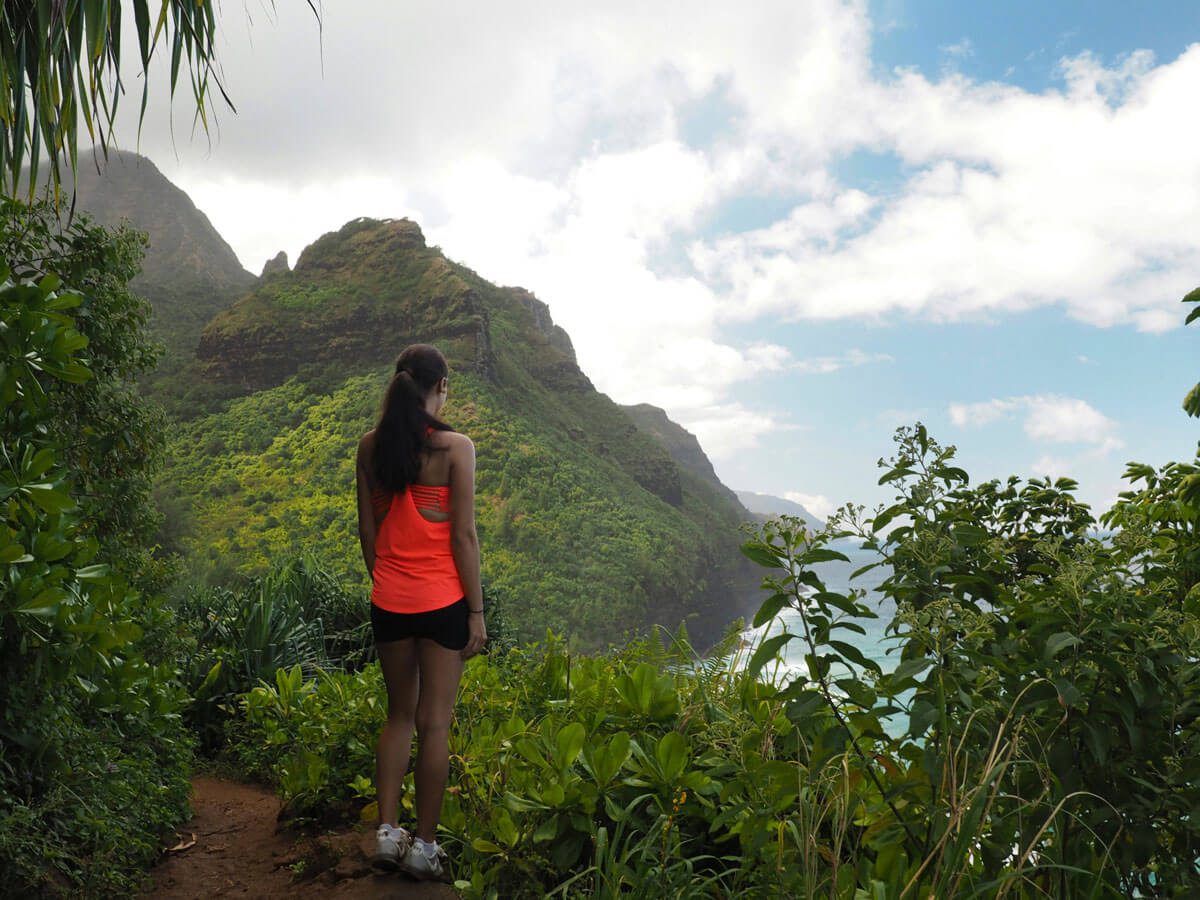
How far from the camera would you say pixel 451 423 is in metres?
40.2

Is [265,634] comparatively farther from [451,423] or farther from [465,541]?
[451,423]

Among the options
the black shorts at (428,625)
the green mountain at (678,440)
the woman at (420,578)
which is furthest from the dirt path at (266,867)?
the green mountain at (678,440)

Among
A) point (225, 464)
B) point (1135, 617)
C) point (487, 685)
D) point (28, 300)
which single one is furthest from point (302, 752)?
point (225, 464)

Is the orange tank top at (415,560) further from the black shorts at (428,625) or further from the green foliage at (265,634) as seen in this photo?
the green foliage at (265,634)

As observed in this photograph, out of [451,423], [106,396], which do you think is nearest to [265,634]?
[106,396]

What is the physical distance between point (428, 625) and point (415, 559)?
0.62 feet

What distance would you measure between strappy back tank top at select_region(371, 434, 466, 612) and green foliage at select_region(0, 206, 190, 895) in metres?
0.63

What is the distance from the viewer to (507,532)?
3600cm

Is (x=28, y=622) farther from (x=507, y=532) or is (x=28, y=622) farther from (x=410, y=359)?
(x=507, y=532)

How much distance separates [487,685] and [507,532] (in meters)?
33.5

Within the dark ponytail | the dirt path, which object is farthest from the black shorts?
the dirt path

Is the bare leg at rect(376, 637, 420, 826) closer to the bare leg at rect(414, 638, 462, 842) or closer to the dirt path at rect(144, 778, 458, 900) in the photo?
the bare leg at rect(414, 638, 462, 842)

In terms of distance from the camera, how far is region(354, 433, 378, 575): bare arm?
236 cm

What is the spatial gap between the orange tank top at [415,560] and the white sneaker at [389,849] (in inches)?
23.6
